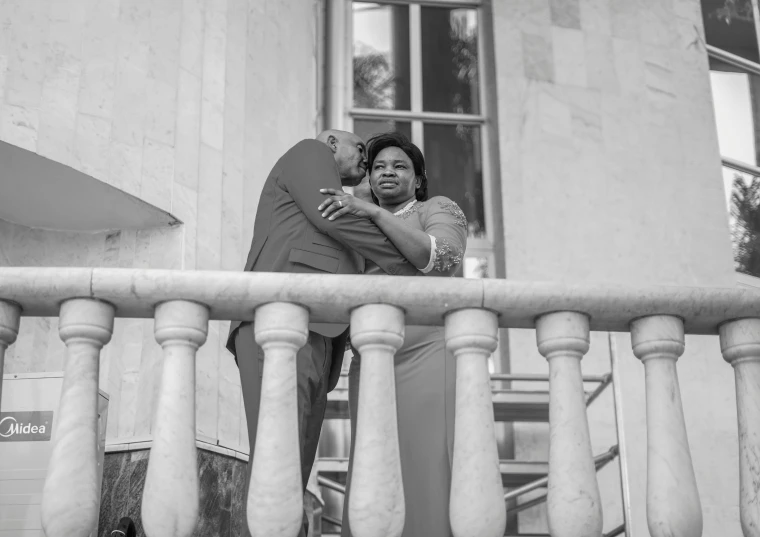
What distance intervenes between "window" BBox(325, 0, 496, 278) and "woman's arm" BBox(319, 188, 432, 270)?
4.52 meters

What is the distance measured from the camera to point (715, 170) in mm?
7906

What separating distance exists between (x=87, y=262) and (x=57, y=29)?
4.07 feet

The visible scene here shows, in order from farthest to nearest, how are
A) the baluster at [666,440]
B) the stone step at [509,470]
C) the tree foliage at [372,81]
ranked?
the tree foliage at [372,81] → the stone step at [509,470] → the baluster at [666,440]

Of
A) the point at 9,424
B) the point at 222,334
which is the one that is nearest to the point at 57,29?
the point at 222,334

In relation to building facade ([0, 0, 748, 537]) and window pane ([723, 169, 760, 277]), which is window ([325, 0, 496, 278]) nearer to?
building facade ([0, 0, 748, 537])

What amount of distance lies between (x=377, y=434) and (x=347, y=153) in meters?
1.22

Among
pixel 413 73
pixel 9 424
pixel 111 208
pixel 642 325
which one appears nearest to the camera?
pixel 642 325

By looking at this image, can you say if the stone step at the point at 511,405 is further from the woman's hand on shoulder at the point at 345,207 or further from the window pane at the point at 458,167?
the woman's hand on shoulder at the point at 345,207

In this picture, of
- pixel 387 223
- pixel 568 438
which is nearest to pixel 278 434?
pixel 568 438

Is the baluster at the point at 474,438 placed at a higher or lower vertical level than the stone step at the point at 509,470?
lower

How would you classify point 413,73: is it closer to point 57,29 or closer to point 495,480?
point 57,29

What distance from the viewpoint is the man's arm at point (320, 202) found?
302 cm

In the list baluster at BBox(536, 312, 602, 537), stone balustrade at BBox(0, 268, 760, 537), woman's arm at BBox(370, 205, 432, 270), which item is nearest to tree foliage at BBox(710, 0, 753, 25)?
woman's arm at BBox(370, 205, 432, 270)

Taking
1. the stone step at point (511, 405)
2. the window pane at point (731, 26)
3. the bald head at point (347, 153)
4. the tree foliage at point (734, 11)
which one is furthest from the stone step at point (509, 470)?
the tree foliage at point (734, 11)
